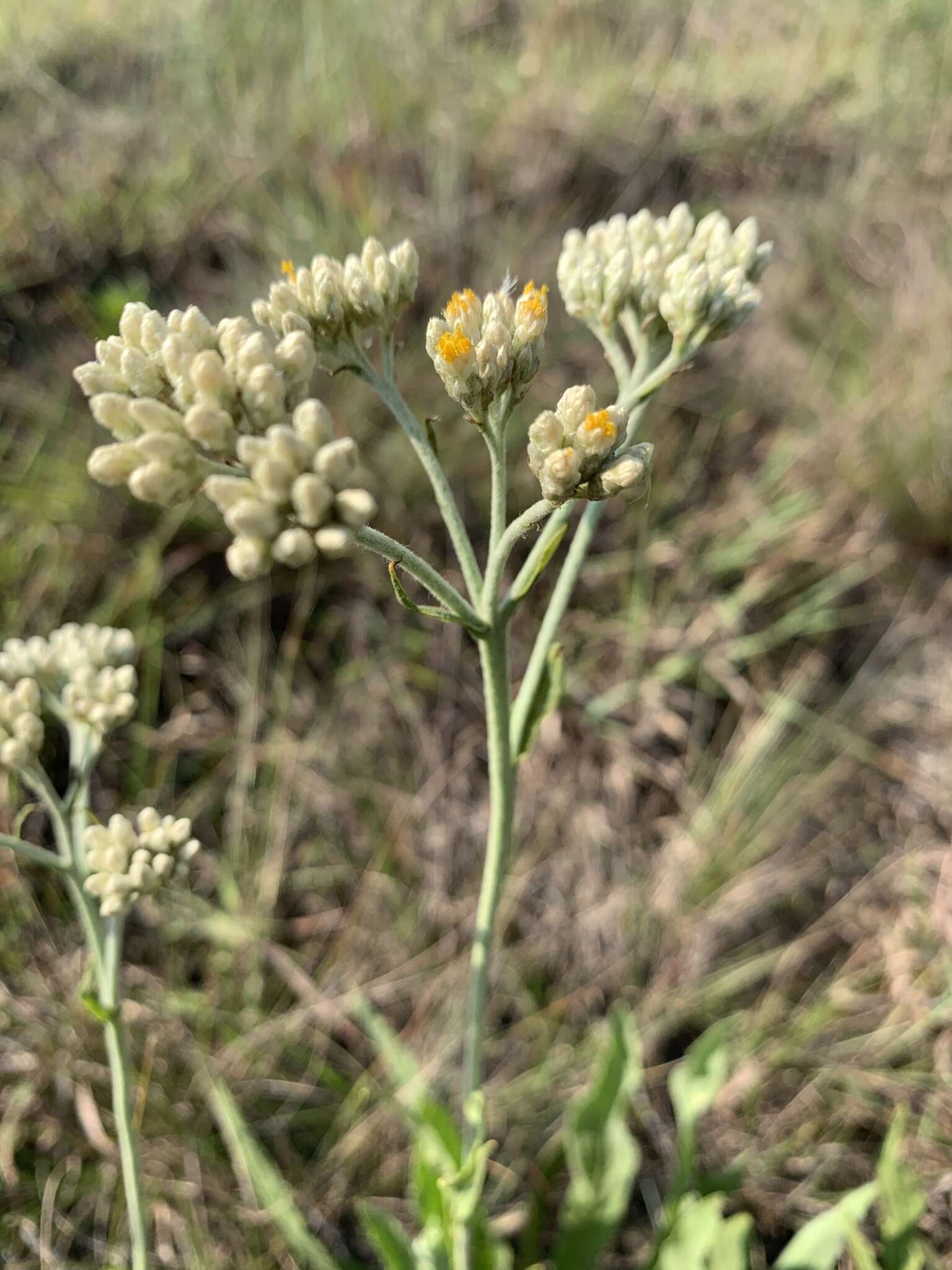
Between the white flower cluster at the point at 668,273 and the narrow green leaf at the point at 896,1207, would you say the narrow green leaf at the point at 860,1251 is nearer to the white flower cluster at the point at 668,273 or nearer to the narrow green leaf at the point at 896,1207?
the narrow green leaf at the point at 896,1207

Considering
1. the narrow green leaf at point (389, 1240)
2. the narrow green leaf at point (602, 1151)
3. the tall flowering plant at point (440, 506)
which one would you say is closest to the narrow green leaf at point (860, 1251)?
the tall flowering plant at point (440, 506)

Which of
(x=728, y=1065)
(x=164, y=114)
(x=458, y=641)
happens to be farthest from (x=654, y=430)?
(x=164, y=114)

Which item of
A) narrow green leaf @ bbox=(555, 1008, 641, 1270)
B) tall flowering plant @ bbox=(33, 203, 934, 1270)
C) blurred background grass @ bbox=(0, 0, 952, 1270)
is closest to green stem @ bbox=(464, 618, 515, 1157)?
tall flowering plant @ bbox=(33, 203, 934, 1270)

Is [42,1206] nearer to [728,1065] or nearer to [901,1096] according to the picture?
[728,1065]

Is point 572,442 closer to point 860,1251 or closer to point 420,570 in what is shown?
point 420,570

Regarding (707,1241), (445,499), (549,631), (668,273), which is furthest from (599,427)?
(707,1241)
